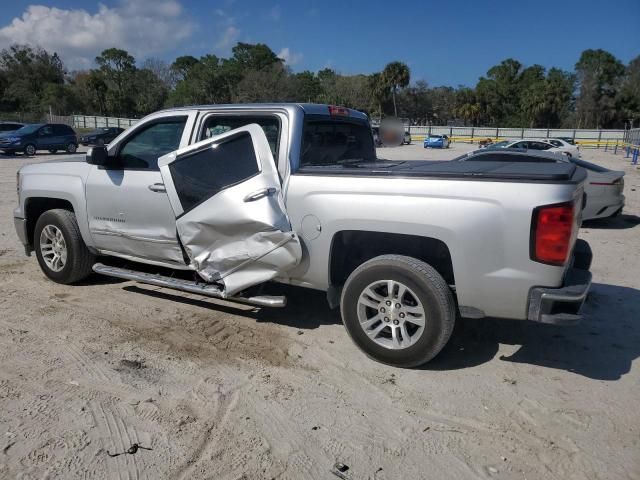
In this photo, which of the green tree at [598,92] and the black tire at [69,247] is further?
the green tree at [598,92]

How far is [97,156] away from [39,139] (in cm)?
2546

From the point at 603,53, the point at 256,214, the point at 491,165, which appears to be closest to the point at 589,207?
the point at 491,165

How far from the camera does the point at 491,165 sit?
13.8 feet

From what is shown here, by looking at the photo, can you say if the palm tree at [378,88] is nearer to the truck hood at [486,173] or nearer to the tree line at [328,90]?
the tree line at [328,90]

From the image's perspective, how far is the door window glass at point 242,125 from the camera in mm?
4344

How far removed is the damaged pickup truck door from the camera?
4.06 metres

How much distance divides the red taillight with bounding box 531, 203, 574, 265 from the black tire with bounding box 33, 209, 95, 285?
14.4 ft

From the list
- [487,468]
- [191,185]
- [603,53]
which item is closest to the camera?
[487,468]

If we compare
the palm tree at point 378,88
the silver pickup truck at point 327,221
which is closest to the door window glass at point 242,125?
the silver pickup truck at point 327,221

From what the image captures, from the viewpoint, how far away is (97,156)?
4824mm

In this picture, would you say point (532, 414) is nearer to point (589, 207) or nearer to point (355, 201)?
point (355, 201)

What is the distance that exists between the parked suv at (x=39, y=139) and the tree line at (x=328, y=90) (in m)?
29.7

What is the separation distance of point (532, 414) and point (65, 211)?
4795mm

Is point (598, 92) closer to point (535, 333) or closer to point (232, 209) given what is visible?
point (535, 333)
